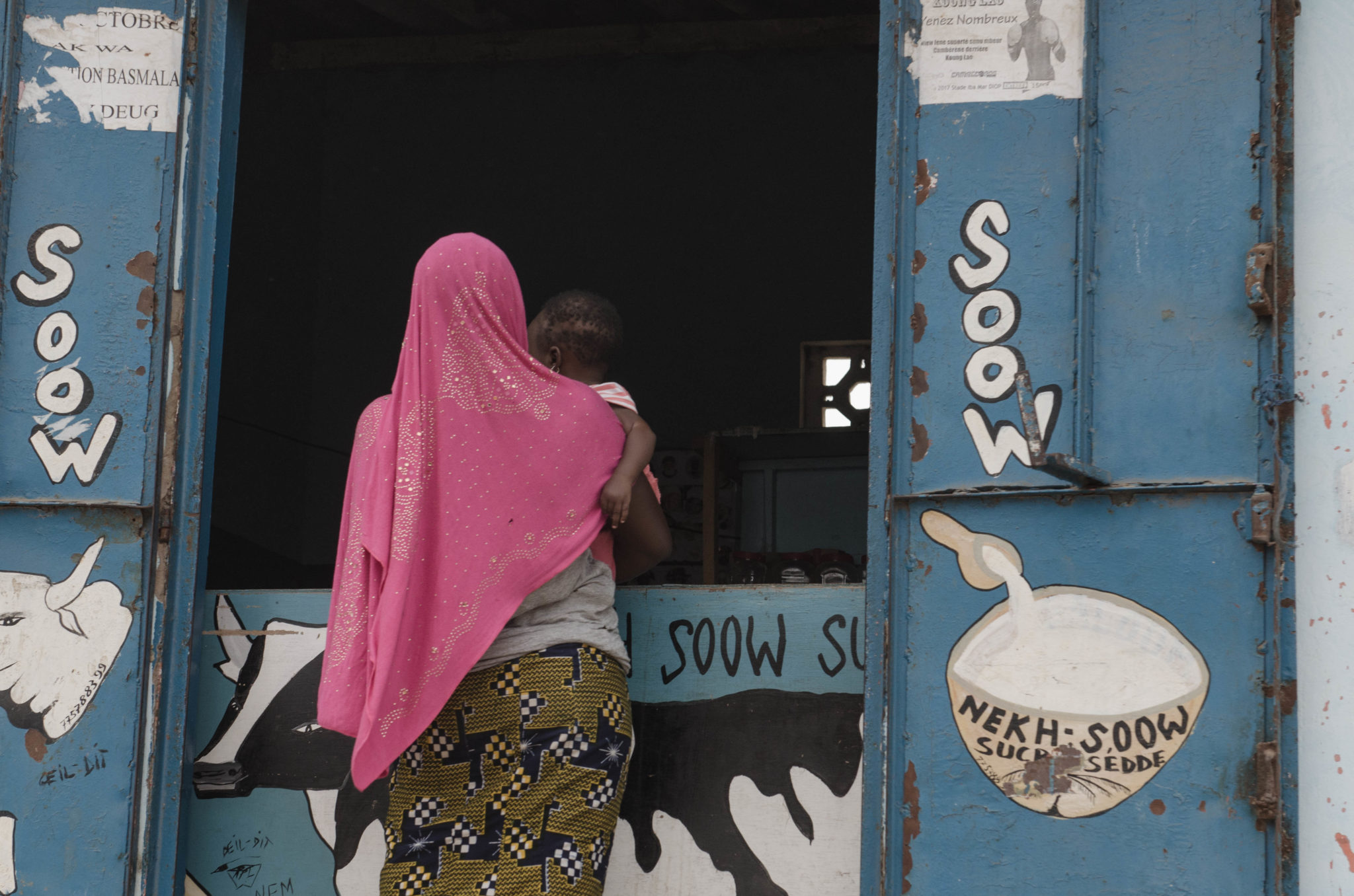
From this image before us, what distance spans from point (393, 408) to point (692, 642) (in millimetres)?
961

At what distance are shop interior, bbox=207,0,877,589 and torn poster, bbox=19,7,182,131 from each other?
3850 mm

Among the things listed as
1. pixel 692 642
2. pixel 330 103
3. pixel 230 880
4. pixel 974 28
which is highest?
pixel 330 103

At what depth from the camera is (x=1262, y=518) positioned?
8.94ft

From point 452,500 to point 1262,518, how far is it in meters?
1.63

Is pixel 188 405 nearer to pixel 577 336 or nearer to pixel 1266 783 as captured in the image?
pixel 577 336

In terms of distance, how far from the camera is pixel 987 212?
302 centimetres

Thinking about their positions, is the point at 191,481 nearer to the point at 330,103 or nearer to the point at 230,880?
the point at 230,880

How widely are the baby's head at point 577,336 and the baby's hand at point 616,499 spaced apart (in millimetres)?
405

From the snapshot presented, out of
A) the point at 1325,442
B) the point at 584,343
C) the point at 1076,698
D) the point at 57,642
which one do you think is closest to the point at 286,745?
the point at 57,642

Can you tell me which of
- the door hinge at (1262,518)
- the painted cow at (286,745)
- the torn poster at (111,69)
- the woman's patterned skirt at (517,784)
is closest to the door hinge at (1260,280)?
the door hinge at (1262,518)

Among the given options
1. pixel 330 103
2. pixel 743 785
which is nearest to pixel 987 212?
pixel 743 785

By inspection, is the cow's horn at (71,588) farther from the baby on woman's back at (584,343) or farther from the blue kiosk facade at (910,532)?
the baby on woman's back at (584,343)

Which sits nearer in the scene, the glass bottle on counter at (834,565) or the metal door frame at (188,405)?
the metal door frame at (188,405)

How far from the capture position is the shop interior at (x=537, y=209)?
7.68m
